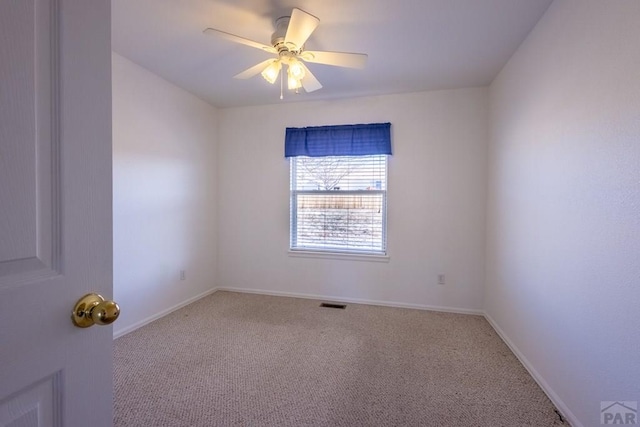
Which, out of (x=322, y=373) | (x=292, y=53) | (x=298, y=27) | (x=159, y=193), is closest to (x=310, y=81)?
(x=292, y=53)

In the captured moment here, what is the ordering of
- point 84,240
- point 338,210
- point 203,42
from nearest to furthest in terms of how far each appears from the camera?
point 84,240 < point 203,42 < point 338,210

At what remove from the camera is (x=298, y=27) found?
178cm

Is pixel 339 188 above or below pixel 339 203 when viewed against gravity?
above

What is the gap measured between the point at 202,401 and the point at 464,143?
10.8ft

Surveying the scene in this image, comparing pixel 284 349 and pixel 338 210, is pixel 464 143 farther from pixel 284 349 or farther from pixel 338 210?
pixel 284 349

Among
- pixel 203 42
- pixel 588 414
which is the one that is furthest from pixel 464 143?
pixel 203 42

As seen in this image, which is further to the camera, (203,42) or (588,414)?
(203,42)

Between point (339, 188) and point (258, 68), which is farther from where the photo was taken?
point (339, 188)

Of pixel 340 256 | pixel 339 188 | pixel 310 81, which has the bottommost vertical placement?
pixel 340 256

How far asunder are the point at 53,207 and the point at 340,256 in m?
→ 3.11

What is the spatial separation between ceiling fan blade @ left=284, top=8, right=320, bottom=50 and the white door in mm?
1226

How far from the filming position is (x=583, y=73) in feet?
5.07

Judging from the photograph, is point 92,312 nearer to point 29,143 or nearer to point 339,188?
point 29,143
